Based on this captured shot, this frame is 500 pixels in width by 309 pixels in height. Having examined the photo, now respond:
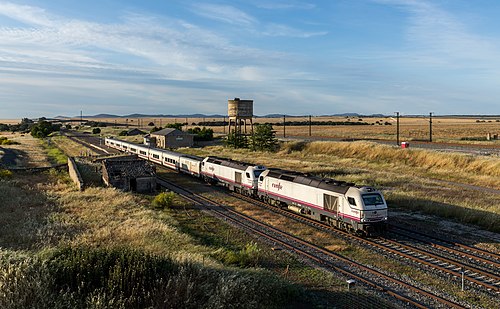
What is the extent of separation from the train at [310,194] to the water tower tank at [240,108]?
36979 mm

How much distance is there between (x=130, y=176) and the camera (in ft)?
138

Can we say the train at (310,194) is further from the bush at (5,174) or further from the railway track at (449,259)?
the bush at (5,174)

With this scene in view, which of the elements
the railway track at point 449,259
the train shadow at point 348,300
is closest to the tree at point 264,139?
the railway track at point 449,259

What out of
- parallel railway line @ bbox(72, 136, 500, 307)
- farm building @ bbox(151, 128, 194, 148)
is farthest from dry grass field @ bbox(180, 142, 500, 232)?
farm building @ bbox(151, 128, 194, 148)

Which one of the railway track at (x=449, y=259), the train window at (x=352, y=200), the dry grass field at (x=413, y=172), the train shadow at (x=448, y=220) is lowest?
the railway track at (x=449, y=259)

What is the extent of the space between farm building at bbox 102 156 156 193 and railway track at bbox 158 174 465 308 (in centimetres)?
1284

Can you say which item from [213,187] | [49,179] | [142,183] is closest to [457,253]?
[213,187]

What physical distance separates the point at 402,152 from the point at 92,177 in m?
43.7

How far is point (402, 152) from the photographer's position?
60500 millimetres

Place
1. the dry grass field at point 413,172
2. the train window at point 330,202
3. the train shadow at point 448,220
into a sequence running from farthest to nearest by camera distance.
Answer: the dry grass field at point 413,172 → the train window at point 330,202 → the train shadow at point 448,220

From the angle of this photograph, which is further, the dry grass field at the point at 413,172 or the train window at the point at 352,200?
the dry grass field at the point at 413,172

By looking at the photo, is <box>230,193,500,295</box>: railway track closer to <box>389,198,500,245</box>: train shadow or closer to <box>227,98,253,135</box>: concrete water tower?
<box>389,198,500,245</box>: train shadow

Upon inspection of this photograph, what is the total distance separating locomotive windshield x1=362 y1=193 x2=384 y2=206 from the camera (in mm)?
24453

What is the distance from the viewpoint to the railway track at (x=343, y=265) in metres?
16.6
